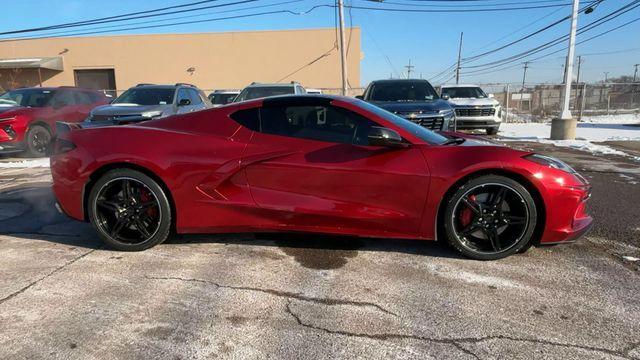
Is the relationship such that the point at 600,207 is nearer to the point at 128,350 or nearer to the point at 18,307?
the point at 128,350

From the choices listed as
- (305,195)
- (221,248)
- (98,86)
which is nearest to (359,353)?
(305,195)

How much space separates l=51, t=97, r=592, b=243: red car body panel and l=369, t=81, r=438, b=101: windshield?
5946 millimetres

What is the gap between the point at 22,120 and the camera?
1052 cm

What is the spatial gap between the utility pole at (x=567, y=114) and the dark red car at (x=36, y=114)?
13029 millimetres

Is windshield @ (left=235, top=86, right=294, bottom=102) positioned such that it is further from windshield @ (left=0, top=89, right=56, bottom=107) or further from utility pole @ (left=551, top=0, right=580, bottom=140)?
utility pole @ (left=551, top=0, right=580, bottom=140)

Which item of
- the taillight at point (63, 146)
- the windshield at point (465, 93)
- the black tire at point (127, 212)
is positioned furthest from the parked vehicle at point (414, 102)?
the windshield at point (465, 93)

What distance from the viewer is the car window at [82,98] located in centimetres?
1216

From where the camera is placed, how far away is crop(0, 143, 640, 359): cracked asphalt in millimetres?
2707

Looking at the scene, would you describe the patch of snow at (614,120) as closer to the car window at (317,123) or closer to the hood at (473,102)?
the hood at (473,102)

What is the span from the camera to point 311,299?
130 inches

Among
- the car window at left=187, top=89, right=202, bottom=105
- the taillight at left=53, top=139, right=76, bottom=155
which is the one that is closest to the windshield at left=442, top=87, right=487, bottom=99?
the car window at left=187, top=89, right=202, bottom=105

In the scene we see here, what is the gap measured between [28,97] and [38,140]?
1.38 m

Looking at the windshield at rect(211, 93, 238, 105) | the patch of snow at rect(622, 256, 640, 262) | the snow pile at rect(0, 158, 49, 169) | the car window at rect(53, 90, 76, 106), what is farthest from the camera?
the windshield at rect(211, 93, 238, 105)

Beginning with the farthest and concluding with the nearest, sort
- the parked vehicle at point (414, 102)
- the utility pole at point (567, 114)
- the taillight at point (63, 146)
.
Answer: the utility pole at point (567, 114), the parked vehicle at point (414, 102), the taillight at point (63, 146)
